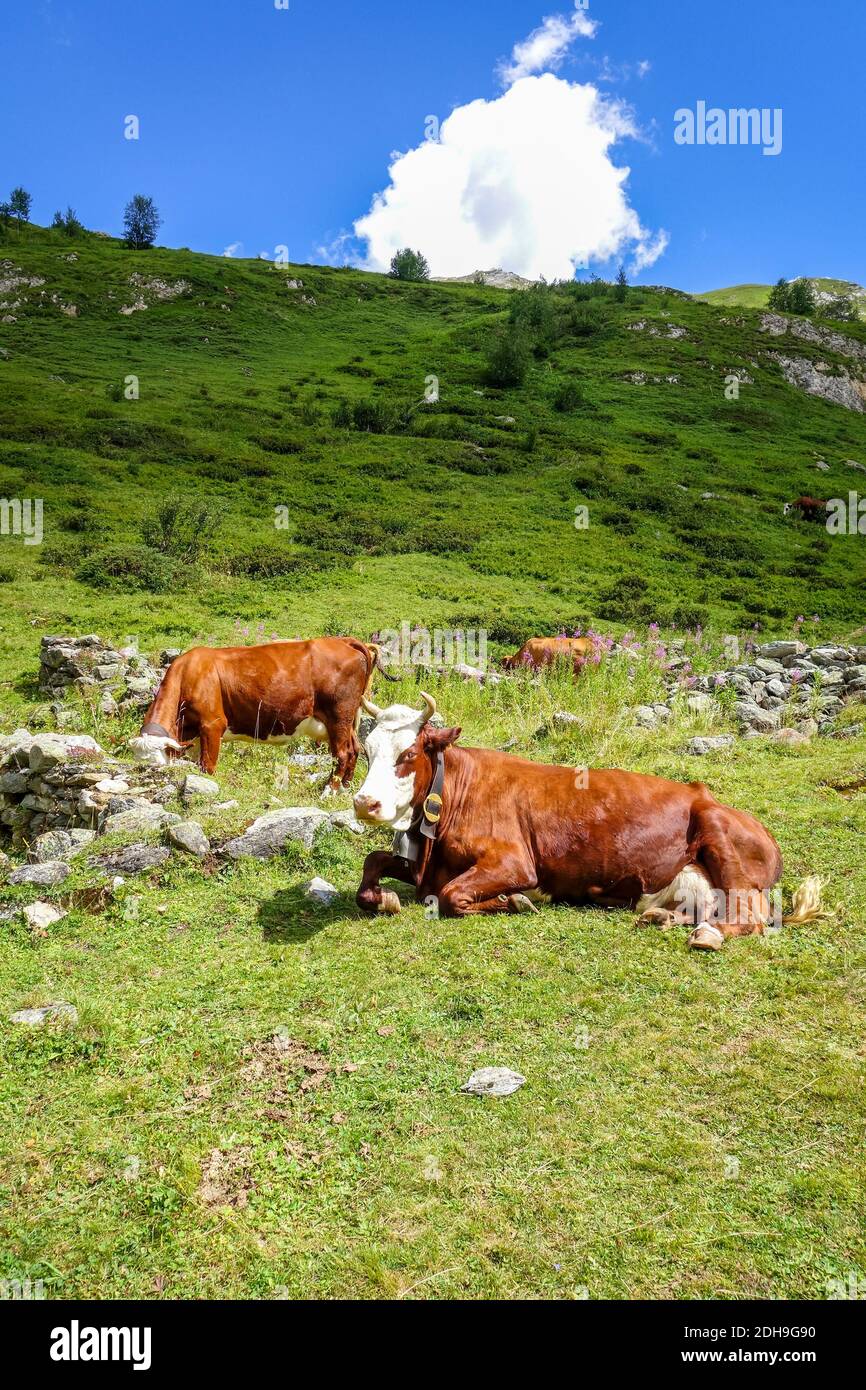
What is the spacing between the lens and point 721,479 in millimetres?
41094

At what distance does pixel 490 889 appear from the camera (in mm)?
5934

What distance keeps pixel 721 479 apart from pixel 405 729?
39.5 metres

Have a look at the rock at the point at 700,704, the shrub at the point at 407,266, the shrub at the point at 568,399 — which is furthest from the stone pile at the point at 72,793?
the shrub at the point at 407,266

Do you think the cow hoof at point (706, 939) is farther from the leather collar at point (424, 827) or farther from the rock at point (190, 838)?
the rock at point (190, 838)

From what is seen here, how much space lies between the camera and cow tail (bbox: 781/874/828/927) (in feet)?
18.3

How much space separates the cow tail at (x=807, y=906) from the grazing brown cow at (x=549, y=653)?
9.93m

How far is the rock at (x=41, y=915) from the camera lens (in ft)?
19.5

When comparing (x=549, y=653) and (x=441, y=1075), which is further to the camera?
(x=549, y=653)

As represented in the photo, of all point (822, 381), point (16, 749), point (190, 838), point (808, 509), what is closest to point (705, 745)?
point (190, 838)

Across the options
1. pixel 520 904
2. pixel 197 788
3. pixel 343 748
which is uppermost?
pixel 343 748

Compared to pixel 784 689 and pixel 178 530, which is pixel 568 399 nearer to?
pixel 178 530

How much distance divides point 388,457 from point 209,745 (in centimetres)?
3027

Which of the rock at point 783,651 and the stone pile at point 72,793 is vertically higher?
the rock at point 783,651

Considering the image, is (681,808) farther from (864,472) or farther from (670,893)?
(864,472)
